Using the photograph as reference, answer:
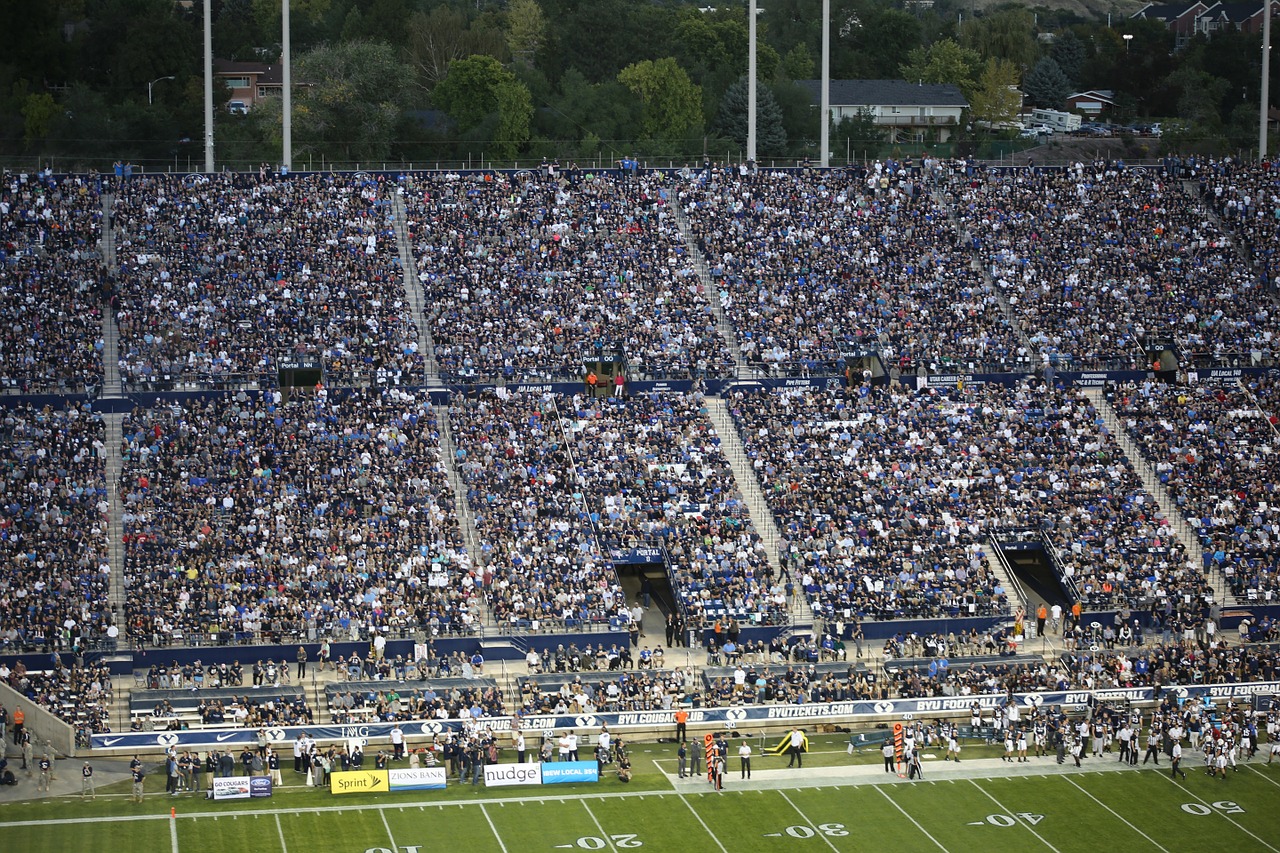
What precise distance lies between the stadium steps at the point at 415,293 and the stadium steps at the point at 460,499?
70.3 inches

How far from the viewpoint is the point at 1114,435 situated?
5444 cm

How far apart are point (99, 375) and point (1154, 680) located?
2896cm

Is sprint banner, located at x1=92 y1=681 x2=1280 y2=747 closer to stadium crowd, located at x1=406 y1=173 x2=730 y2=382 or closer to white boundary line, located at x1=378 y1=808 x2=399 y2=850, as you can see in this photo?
white boundary line, located at x1=378 y1=808 x2=399 y2=850

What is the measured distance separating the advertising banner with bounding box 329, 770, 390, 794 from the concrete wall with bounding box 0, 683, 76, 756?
6067 mm

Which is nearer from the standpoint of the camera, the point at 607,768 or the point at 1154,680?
the point at 607,768

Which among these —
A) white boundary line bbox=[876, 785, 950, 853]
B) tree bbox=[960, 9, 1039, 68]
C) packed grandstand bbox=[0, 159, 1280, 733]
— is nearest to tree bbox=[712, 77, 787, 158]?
packed grandstand bbox=[0, 159, 1280, 733]

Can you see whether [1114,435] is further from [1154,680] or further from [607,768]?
[607,768]

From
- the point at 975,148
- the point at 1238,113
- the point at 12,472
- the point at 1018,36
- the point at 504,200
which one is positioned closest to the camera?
the point at 12,472

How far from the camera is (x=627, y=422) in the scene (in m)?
52.3

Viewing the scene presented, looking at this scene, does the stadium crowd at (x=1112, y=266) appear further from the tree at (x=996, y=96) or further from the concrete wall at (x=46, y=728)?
the tree at (x=996, y=96)

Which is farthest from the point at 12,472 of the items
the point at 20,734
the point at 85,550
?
the point at 20,734

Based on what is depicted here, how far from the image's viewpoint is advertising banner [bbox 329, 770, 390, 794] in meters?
39.0

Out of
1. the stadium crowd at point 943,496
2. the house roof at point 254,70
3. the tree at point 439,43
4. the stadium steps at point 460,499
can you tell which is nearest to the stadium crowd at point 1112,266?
the stadium crowd at point 943,496

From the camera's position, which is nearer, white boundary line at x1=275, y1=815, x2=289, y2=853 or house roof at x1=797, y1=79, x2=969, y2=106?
white boundary line at x1=275, y1=815, x2=289, y2=853
